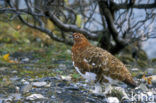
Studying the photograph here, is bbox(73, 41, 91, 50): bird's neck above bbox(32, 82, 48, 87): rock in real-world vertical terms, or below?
above

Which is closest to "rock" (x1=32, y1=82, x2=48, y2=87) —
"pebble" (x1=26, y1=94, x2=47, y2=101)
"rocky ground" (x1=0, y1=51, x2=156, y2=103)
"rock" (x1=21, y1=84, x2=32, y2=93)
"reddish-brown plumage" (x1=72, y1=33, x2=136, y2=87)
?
"rocky ground" (x1=0, y1=51, x2=156, y2=103)

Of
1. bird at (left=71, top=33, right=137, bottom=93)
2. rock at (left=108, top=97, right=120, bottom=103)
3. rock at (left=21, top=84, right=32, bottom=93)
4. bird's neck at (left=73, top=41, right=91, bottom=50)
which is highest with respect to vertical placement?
bird's neck at (left=73, top=41, right=91, bottom=50)

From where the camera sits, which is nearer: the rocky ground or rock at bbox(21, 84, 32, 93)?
the rocky ground

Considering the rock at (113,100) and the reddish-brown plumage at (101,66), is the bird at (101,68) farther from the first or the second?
the rock at (113,100)

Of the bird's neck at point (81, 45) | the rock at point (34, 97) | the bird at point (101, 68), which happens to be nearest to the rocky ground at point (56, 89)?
the rock at point (34, 97)

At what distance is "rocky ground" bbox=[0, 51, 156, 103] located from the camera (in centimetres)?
416

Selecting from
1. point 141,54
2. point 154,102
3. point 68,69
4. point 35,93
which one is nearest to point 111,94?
point 154,102

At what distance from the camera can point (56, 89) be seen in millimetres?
4660

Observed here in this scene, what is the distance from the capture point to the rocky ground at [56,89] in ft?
13.6

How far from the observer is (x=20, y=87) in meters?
4.76

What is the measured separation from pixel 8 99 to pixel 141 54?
5.80m

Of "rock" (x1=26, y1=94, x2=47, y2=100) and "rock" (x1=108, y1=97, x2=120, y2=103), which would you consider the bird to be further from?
"rock" (x1=26, y1=94, x2=47, y2=100)

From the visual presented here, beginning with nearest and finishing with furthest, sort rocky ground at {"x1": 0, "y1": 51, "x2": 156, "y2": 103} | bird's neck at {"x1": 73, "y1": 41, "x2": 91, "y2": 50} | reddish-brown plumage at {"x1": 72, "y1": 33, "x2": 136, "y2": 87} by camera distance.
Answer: reddish-brown plumage at {"x1": 72, "y1": 33, "x2": 136, "y2": 87}, rocky ground at {"x1": 0, "y1": 51, "x2": 156, "y2": 103}, bird's neck at {"x1": 73, "y1": 41, "x2": 91, "y2": 50}

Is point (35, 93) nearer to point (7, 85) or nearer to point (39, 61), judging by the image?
point (7, 85)
